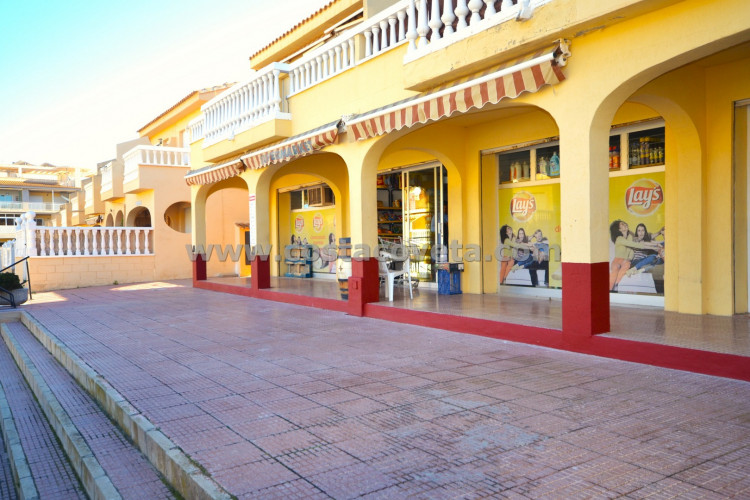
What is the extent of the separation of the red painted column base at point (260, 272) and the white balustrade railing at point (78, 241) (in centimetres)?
803

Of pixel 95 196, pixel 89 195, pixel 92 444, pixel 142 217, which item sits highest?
pixel 89 195

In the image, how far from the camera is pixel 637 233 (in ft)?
27.6

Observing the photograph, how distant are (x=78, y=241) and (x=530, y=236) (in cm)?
1495

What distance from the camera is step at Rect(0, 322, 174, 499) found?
3.47 m

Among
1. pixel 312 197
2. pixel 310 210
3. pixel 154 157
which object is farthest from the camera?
pixel 154 157

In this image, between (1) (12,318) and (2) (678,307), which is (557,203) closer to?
(2) (678,307)

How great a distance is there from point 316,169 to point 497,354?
9.44 metres

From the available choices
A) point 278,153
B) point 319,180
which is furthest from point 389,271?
point 319,180

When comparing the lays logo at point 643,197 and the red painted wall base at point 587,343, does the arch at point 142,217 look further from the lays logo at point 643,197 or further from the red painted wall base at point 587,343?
the lays logo at point 643,197

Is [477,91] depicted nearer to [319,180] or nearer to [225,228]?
[319,180]

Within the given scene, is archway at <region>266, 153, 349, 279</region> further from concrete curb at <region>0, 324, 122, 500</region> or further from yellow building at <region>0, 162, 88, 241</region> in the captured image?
yellow building at <region>0, 162, 88, 241</region>

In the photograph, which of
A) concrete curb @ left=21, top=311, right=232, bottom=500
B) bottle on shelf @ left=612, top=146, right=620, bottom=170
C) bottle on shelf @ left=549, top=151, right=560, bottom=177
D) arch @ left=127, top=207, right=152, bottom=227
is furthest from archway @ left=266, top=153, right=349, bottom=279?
arch @ left=127, top=207, right=152, bottom=227

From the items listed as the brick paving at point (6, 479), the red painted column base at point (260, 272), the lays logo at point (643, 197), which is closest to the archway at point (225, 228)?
the red painted column base at point (260, 272)

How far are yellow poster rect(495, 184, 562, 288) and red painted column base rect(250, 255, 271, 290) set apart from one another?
5.85 meters
